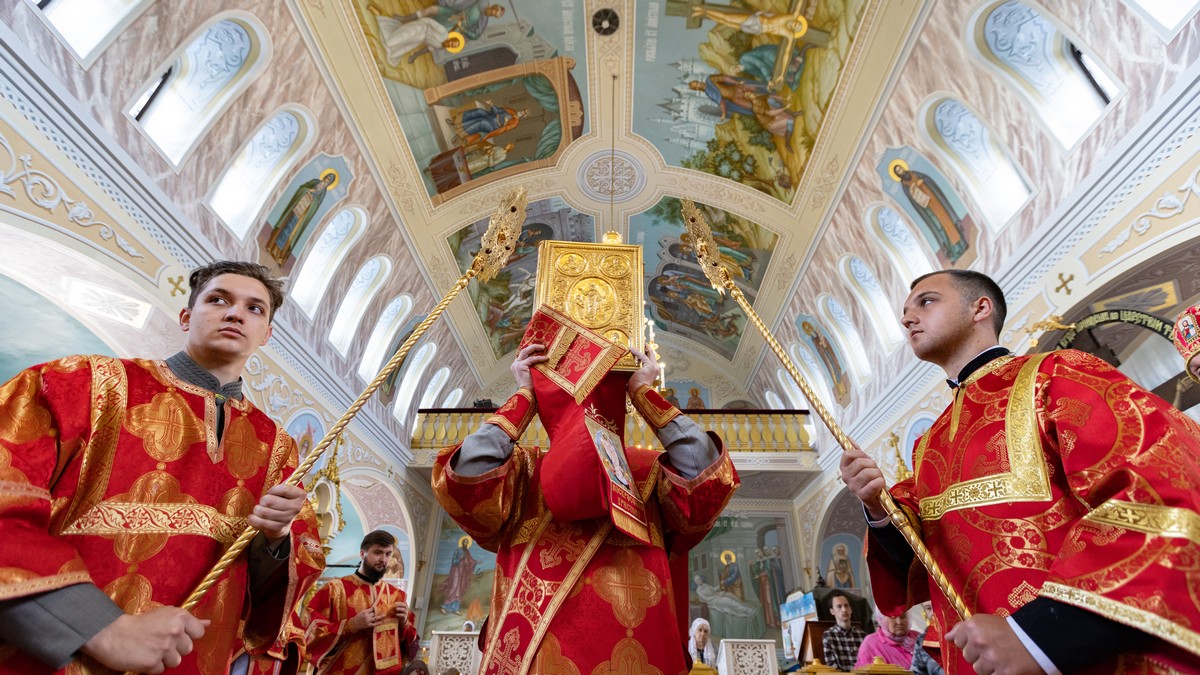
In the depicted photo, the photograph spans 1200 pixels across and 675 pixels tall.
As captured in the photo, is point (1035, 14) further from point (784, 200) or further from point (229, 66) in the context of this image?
point (229, 66)

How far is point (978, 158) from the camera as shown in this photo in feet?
26.6

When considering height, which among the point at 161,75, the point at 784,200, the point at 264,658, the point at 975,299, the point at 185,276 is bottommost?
the point at 264,658

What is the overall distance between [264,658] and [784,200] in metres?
10.9

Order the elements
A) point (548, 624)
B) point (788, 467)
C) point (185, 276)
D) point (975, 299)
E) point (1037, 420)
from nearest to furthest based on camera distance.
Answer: point (1037, 420), point (548, 624), point (975, 299), point (185, 276), point (788, 467)

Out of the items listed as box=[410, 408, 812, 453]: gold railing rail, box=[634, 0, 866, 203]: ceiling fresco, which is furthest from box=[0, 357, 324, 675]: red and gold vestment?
box=[410, 408, 812, 453]: gold railing rail

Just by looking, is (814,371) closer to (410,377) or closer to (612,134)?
(612,134)

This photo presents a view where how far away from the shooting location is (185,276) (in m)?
7.05

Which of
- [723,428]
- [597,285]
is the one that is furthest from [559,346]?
[723,428]

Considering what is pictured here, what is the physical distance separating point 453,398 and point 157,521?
15.7m

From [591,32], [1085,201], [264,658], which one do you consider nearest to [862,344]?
[1085,201]

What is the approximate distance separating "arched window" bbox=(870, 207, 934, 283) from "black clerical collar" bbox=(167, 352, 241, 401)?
9.74 m

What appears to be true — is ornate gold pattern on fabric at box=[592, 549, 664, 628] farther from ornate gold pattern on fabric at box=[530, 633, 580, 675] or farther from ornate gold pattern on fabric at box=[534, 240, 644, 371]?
ornate gold pattern on fabric at box=[534, 240, 644, 371]

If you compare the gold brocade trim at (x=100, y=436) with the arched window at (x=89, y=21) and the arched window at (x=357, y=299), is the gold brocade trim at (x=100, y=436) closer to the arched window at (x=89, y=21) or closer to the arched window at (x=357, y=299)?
the arched window at (x=89, y=21)

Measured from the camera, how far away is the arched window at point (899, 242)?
31.7 feet
